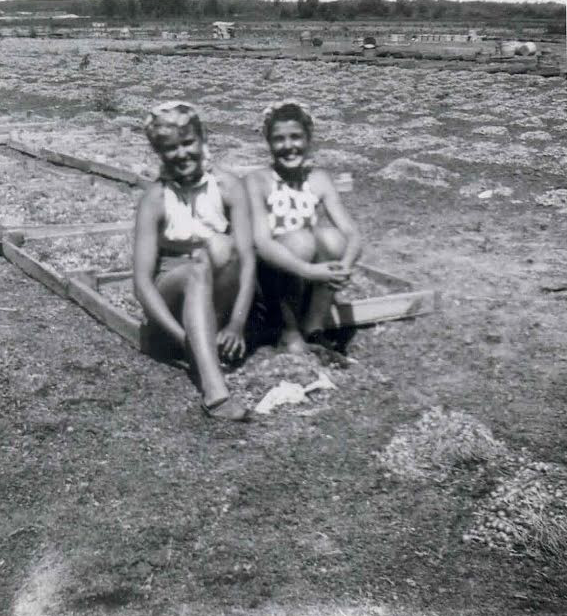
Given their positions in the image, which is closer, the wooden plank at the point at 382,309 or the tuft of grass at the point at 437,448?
the tuft of grass at the point at 437,448

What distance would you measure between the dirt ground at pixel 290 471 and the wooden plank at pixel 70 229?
103 cm

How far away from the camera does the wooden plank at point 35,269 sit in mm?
6116

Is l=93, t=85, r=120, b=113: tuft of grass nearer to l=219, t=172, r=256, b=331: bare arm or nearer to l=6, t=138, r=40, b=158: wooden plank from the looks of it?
l=6, t=138, r=40, b=158: wooden plank

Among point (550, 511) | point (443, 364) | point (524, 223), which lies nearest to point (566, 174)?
point (524, 223)

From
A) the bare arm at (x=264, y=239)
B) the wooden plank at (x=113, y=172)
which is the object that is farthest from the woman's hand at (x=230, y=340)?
the wooden plank at (x=113, y=172)

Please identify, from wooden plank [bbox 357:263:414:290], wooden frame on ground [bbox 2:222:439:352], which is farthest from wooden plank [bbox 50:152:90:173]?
wooden plank [bbox 357:263:414:290]

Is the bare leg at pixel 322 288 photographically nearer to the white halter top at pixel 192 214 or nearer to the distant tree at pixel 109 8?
the white halter top at pixel 192 214

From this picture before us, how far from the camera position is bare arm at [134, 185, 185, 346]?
4.40 meters

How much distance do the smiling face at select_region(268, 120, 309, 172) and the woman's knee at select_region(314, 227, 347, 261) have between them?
41 centimetres

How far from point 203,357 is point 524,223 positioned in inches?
202

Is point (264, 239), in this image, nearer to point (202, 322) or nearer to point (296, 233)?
point (296, 233)

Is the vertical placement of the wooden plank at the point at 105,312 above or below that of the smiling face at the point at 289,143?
below

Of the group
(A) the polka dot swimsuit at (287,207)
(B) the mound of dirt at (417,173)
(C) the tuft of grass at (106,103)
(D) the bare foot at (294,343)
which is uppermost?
(A) the polka dot swimsuit at (287,207)

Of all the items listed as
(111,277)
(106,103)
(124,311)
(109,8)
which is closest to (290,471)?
(124,311)
